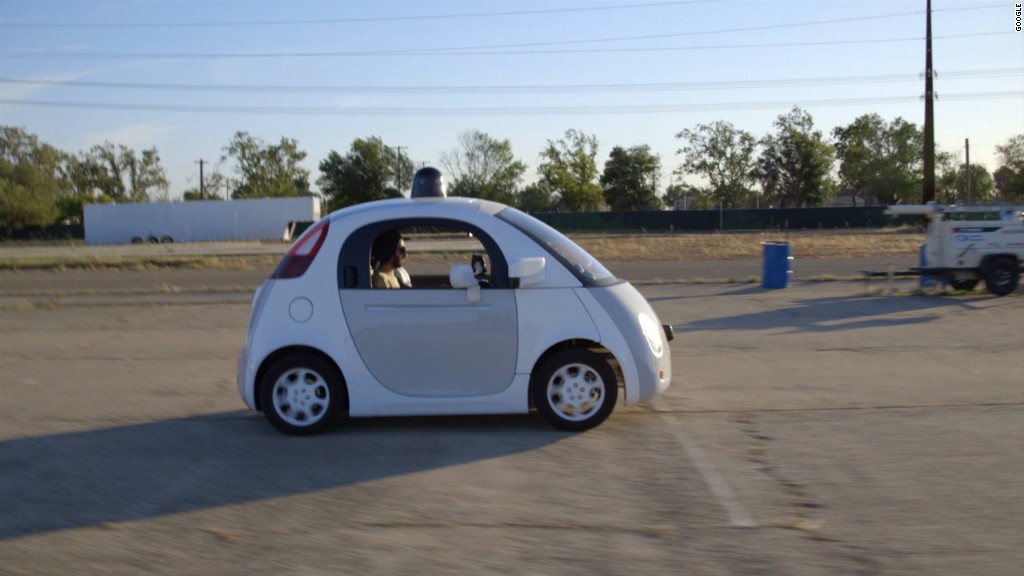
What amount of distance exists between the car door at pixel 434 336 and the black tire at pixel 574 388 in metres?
0.27

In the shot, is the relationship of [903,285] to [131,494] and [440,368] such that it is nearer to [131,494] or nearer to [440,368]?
[440,368]

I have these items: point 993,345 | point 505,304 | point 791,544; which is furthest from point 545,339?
point 993,345

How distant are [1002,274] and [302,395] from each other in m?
15.5

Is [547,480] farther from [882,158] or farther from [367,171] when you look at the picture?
[882,158]

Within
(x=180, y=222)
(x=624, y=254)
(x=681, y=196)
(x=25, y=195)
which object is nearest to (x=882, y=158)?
(x=681, y=196)

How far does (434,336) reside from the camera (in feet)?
22.7

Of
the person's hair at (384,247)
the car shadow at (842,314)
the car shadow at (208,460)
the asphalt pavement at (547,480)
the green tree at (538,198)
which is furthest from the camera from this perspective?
the green tree at (538,198)

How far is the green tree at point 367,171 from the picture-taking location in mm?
43062

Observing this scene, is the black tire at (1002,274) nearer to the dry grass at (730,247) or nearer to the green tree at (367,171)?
the dry grass at (730,247)

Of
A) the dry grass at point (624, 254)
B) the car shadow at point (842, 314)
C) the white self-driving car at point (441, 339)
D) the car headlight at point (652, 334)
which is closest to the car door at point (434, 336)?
the white self-driving car at point (441, 339)

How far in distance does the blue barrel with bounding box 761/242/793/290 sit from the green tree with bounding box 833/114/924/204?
2207 inches

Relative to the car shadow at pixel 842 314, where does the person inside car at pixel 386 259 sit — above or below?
above

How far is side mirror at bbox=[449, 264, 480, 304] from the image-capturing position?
6840 millimetres

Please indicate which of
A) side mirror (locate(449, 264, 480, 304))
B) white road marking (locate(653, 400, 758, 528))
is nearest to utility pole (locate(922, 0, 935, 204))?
white road marking (locate(653, 400, 758, 528))
